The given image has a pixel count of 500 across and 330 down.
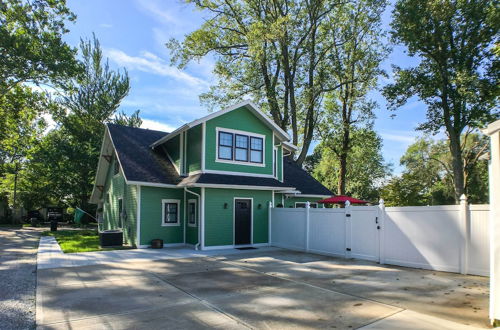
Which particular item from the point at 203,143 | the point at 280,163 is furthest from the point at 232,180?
the point at 280,163

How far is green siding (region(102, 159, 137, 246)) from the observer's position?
571 inches

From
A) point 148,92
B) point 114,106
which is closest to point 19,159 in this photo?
point 114,106

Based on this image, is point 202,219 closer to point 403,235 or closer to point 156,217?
point 156,217

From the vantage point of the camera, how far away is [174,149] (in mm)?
16578

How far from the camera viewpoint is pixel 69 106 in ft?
102

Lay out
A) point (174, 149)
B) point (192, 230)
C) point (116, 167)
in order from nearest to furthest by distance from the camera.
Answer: point (192, 230)
point (174, 149)
point (116, 167)

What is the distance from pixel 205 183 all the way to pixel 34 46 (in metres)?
16.6

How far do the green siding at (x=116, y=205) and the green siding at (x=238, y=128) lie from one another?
12.4ft

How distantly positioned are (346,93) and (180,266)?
72.9ft

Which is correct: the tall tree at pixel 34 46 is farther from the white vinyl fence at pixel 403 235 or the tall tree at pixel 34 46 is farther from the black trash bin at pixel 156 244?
the white vinyl fence at pixel 403 235

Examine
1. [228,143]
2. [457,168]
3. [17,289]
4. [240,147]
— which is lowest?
[17,289]

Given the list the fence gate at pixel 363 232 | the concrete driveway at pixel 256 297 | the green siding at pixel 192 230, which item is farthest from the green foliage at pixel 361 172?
the concrete driveway at pixel 256 297

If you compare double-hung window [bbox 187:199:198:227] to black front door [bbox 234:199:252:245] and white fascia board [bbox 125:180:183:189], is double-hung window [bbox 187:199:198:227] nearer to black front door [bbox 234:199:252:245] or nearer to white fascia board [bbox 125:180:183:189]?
white fascia board [bbox 125:180:183:189]

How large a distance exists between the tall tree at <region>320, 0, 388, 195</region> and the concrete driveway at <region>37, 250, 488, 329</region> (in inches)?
750
